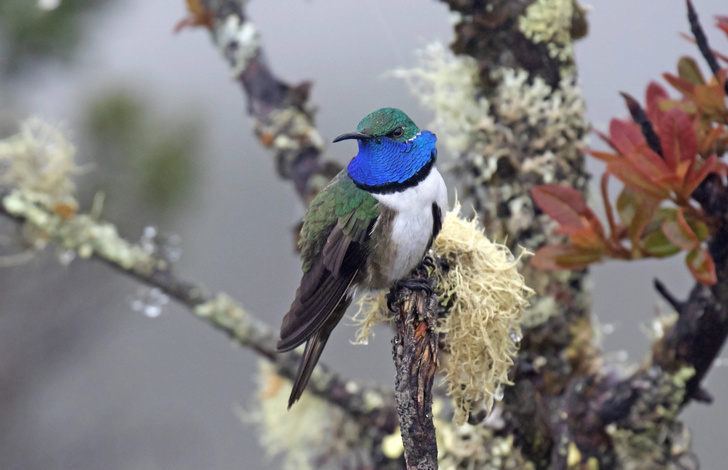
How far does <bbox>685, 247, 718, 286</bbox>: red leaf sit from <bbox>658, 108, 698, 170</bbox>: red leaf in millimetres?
104

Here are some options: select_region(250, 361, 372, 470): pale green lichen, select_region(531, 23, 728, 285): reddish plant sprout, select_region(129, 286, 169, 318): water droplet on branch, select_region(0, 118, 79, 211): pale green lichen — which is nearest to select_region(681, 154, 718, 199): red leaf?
select_region(531, 23, 728, 285): reddish plant sprout

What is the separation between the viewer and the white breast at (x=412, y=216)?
661 mm

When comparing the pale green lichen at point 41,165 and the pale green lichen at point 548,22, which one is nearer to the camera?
the pale green lichen at point 548,22

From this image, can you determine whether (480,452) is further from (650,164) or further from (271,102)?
(271,102)

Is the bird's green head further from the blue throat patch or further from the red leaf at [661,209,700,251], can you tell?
the red leaf at [661,209,700,251]

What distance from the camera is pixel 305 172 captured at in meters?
1.13


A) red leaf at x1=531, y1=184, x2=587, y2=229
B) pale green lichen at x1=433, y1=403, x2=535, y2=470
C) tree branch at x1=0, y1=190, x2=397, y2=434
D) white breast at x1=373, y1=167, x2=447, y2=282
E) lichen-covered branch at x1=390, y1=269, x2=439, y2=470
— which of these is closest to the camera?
lichen-covered branch at x1=390, y1=269, x2=439, y2=470

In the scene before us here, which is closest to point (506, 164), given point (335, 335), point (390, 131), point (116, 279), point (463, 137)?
point (463, 137)

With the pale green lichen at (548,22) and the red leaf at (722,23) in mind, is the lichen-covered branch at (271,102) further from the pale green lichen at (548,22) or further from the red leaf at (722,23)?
the red leaf at (722,23)

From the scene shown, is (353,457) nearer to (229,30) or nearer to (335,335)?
(335,335)

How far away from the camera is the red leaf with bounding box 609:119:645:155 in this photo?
2.48ft

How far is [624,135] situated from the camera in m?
0.77

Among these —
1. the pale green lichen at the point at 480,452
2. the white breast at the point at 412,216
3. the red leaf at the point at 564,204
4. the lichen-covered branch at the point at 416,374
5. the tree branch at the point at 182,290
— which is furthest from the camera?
the tree branch at the point at 182,290

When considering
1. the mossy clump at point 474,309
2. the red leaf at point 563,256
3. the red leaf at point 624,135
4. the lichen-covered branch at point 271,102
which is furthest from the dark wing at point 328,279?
the lichen-covered branch at point 271,102
